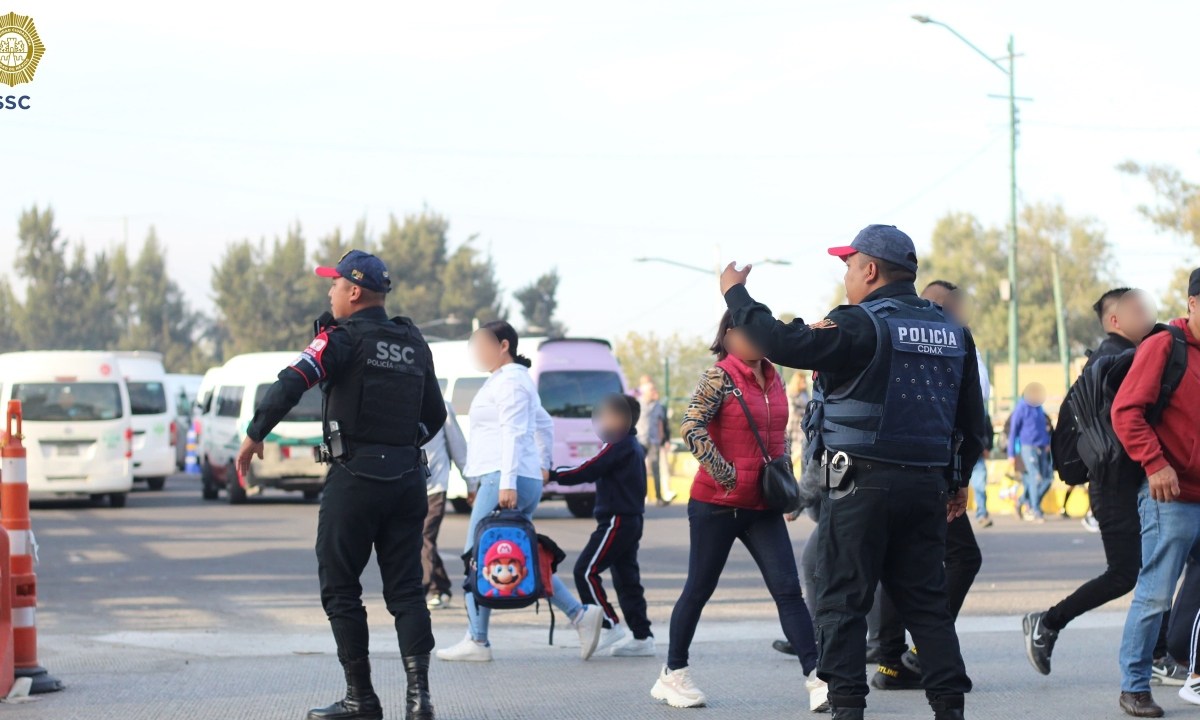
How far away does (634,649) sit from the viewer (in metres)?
8.88

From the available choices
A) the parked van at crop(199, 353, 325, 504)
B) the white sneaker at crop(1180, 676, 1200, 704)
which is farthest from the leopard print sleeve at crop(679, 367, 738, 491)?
the parked van at crop(199, 353, 325, 504)

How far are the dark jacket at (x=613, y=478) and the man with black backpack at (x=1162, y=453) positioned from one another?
9.93ft

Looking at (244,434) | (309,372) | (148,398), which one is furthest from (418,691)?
(148,398)

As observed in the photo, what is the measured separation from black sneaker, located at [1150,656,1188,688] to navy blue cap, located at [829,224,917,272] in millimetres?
3144

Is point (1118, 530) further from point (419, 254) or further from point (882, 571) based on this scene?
point (419, 254)

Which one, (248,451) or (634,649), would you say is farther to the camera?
(634,649)

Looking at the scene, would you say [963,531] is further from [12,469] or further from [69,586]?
[69,586]

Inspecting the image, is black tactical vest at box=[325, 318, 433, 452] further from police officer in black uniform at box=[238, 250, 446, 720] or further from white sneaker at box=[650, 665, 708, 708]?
white sneaker at box=[650, 665, 708, 708]

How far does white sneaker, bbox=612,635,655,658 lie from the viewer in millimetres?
8844

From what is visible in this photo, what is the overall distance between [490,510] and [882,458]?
375cm

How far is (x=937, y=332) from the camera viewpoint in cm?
557

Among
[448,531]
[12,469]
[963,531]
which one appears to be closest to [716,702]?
[963,531]

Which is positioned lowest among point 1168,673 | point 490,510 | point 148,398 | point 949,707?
point 1168,673

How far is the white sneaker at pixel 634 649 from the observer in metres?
8.84
